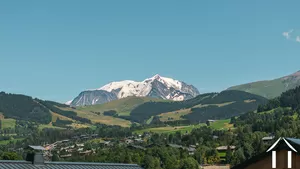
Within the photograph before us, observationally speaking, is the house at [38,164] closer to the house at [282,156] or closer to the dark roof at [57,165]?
the dark roof at [57,165]

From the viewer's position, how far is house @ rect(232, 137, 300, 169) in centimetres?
1922

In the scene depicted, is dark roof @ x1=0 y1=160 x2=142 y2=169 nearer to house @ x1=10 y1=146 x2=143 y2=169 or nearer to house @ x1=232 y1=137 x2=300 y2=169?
house @ x1=10 y1=146 x2=143 y2=169

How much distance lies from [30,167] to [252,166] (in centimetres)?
1748

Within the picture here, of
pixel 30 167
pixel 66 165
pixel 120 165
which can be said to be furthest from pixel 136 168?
pixel 30 167

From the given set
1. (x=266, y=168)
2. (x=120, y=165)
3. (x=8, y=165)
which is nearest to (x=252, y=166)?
(x=266, y=168)

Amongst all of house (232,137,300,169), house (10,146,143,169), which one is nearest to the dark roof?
house (10,146,143,169)

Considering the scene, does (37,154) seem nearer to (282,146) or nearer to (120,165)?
(120,165)

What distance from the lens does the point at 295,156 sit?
63.4 feet

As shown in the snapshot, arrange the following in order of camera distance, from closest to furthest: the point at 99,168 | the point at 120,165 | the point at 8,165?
the point at 8,165 < the point at 99,168 < the point at 120,165

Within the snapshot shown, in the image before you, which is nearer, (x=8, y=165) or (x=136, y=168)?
(x=8, y=165)

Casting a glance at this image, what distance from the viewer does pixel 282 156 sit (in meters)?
19.5

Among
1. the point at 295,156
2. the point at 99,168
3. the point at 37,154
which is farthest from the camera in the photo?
the point at 99,168

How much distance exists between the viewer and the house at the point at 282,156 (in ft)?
63.1

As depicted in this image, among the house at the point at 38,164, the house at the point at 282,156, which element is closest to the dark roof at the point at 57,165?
the house at the point at 38,164
